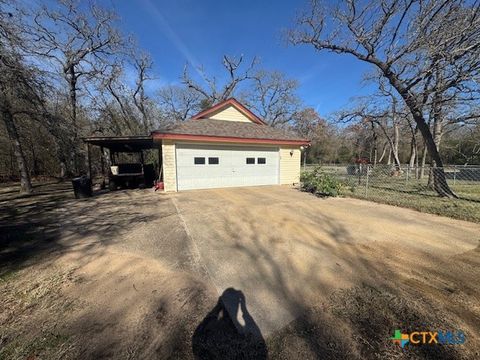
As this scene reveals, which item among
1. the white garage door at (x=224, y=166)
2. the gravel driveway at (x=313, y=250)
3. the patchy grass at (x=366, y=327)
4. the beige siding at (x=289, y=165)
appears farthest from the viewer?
the beige siding at (x=289, y=165)

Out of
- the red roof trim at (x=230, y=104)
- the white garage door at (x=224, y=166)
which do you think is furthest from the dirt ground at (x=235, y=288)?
the red roof trim at (x=230, y=104)

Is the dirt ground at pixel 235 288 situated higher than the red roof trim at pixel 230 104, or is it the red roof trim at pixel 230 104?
the red roof trim at pixel 230 104

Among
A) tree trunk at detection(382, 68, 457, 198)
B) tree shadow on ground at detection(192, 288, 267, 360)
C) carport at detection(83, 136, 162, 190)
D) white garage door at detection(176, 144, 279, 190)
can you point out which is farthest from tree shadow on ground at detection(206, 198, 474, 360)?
carport at detection(83, 136, 162, 190)

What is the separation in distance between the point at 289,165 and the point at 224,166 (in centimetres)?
418

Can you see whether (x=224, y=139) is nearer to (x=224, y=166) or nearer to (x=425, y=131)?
(x=224, y=166)

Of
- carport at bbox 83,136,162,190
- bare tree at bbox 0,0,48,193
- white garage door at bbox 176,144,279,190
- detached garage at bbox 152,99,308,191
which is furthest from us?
white garage door at bbox 176,144,279,190

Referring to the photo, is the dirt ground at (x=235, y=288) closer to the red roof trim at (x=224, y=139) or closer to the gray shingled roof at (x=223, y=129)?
the red roof trim at (x=224, y=139)

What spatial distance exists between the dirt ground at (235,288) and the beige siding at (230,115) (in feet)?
32.5

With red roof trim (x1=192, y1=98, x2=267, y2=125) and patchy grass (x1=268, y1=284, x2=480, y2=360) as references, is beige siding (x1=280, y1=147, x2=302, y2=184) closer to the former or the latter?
red roof trim (x1=192, y1=98, x2=267, y2=125)

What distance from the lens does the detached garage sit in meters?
9.95

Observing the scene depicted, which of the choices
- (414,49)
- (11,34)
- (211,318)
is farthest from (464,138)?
(11,34)

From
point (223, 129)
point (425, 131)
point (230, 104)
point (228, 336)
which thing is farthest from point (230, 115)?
point (228, 336)

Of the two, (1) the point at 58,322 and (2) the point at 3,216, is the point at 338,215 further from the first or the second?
(2) the point at 3,216

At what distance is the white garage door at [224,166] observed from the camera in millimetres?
10258
